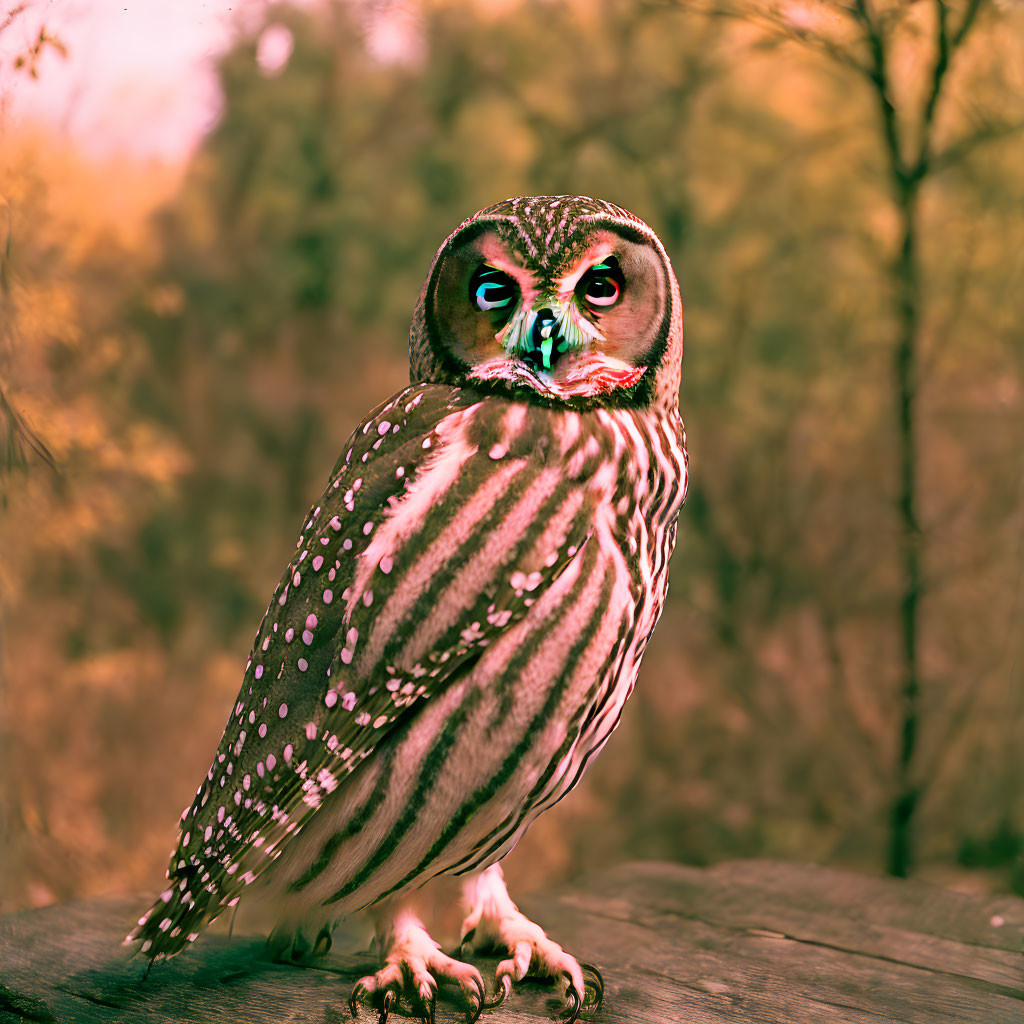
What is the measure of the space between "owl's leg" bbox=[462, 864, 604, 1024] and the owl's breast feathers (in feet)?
0.55

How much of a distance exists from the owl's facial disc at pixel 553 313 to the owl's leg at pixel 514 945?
67 cm

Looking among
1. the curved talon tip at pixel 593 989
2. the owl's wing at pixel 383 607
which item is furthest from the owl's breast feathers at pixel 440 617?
the curved talon tip at pixel 593 989

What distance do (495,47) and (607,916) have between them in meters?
1.64

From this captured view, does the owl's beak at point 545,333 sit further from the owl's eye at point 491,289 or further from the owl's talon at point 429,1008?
the owl's talon at point 429,1008

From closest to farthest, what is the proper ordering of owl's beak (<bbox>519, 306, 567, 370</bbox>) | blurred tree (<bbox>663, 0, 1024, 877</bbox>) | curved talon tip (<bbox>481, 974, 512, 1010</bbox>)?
owl's beak (<bbox>519, 306, 567, 370</bbox>) < curved talon tip (<bbox>481, 974, 512, 1010</bbox>) < blurred tree (<bbox>663, 0, 1024, 877</bbox>)

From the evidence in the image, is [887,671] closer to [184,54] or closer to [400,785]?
[400,785]

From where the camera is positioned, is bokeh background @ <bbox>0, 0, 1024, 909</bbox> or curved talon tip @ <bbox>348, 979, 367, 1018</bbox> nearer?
curved talon tip @ <bbox>348, 979, 367, 1018</bbox>

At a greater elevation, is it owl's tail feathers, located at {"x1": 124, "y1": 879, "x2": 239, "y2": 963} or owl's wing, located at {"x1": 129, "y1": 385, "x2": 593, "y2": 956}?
owl's wing, located at {"x1": 129, "y1": 385, "x2": 593, "y2": 956}

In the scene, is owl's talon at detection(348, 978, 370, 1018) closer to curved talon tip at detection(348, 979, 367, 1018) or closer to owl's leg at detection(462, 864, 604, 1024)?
curved talon tip at detection(348, 979, 367, 1018)

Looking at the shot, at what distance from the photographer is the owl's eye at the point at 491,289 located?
3.10ft

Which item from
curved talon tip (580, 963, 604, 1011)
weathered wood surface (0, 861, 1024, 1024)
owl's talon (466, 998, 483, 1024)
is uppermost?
owl's talon (466, 998, 483, 1024)

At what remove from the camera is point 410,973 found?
3.29 feet

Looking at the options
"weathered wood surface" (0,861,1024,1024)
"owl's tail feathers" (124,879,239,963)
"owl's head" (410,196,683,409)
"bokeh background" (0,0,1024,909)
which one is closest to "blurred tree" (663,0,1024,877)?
"bokeh background" (0,0,1024,909)

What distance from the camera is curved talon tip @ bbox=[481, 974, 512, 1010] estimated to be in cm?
101
